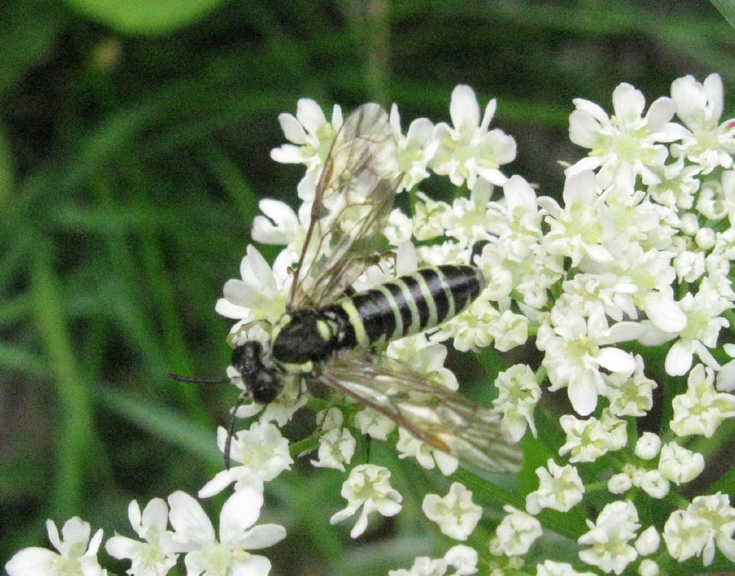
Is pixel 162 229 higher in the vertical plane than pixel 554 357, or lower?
higher

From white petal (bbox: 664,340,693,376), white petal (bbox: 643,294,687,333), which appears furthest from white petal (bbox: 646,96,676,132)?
white petal (bbox: 664,340,693,376)

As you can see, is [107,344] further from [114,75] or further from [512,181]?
[512,181]

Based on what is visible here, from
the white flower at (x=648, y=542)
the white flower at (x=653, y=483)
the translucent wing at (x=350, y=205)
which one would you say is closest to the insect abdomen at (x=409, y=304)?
the translucent wing at (x=350, y=205)

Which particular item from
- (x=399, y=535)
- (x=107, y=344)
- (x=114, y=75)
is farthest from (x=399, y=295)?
(x=114, y=75)

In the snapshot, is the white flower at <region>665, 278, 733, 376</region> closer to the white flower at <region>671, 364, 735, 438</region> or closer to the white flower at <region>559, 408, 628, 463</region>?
the white flower at <region>671, 364, 735, 438</region>

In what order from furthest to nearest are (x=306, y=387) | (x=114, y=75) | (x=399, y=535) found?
1. (x=114, y=75)
2. (x=399, y=535)
3. (x=306, y=387)
